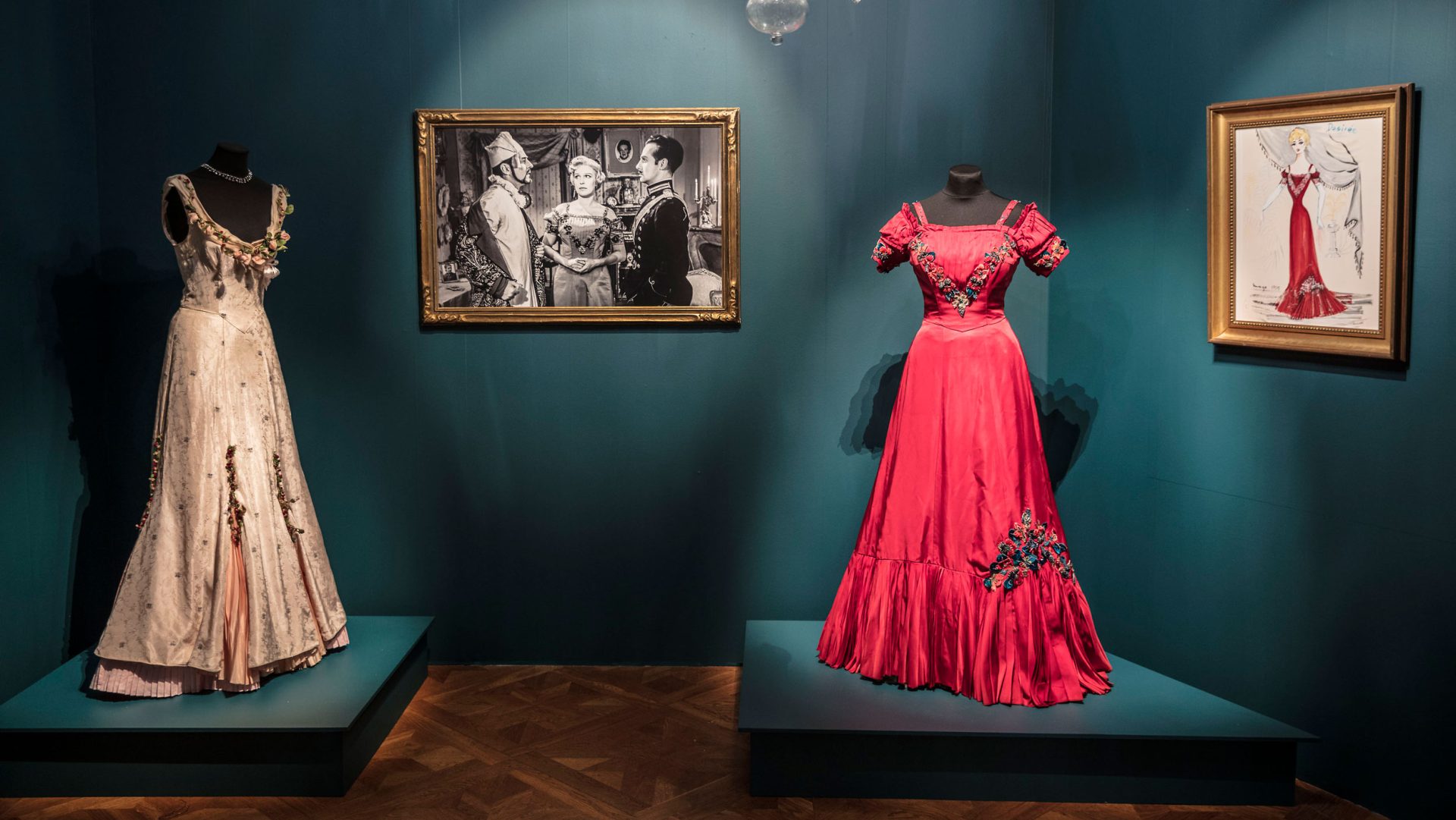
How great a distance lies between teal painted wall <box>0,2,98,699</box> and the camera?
3.50 metres

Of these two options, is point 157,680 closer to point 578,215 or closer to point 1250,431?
point 578,215

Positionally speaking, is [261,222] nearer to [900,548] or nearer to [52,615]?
[52,615]

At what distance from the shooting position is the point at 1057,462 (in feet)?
13.3

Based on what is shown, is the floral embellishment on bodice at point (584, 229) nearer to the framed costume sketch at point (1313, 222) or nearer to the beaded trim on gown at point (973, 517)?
the beaded trim on gown at point (973, 517)

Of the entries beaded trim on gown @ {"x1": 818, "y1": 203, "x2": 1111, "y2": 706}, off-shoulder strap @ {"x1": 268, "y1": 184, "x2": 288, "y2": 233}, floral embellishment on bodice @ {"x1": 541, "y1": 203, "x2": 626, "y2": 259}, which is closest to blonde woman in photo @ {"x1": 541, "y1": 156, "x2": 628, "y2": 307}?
floral embellishment on bodice @ {"x1": 541, "y1": 203, "x2": 626, "y2": 259}

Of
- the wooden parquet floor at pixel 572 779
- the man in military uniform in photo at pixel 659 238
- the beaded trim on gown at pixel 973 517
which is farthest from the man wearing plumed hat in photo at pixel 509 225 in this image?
the wooden parquet floor at pixel 572 779

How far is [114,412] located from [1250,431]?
4010 millimetres

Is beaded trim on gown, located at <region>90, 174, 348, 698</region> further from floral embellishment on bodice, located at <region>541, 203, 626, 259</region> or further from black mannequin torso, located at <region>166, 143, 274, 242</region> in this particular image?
floral embellishment on bodice, located at <region>541, 203, 626, 259</region>

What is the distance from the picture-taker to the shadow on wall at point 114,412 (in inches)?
157

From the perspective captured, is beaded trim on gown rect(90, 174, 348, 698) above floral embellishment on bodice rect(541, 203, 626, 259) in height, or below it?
below

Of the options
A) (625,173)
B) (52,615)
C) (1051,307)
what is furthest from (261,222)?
(1051,307)

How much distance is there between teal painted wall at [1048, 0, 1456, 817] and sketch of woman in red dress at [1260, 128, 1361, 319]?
157 mm

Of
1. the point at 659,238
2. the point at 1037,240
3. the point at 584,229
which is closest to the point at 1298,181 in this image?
the point at 1037,240

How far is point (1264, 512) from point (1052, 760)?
998mm
